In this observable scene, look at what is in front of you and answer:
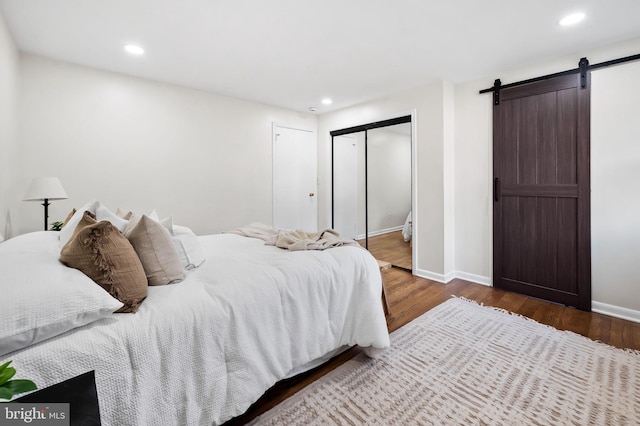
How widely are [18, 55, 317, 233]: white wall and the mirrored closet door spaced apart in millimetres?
1199

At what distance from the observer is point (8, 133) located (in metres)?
2.35

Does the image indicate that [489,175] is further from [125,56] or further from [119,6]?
[125,56]

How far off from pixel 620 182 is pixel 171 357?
12.2 feet

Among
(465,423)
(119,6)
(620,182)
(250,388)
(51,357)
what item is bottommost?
(465,423)

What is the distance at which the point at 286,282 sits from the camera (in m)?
1.65

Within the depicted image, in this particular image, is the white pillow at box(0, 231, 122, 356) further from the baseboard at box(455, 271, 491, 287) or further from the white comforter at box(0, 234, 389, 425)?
the baseboard at box(455, 271, 491, 287)

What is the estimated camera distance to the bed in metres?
0.99

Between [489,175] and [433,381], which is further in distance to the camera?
[489,175]

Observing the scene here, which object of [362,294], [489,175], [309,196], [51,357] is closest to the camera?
[51,357]

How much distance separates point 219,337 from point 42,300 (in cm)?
64

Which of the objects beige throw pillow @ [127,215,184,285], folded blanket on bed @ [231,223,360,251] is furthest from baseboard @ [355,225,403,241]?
beige throw pillow @ [127,215,184,285]

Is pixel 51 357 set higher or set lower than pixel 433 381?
higher

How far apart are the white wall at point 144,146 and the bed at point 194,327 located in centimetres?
156

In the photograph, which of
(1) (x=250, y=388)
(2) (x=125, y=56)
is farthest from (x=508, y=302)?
(2) (x=125, y=56)
